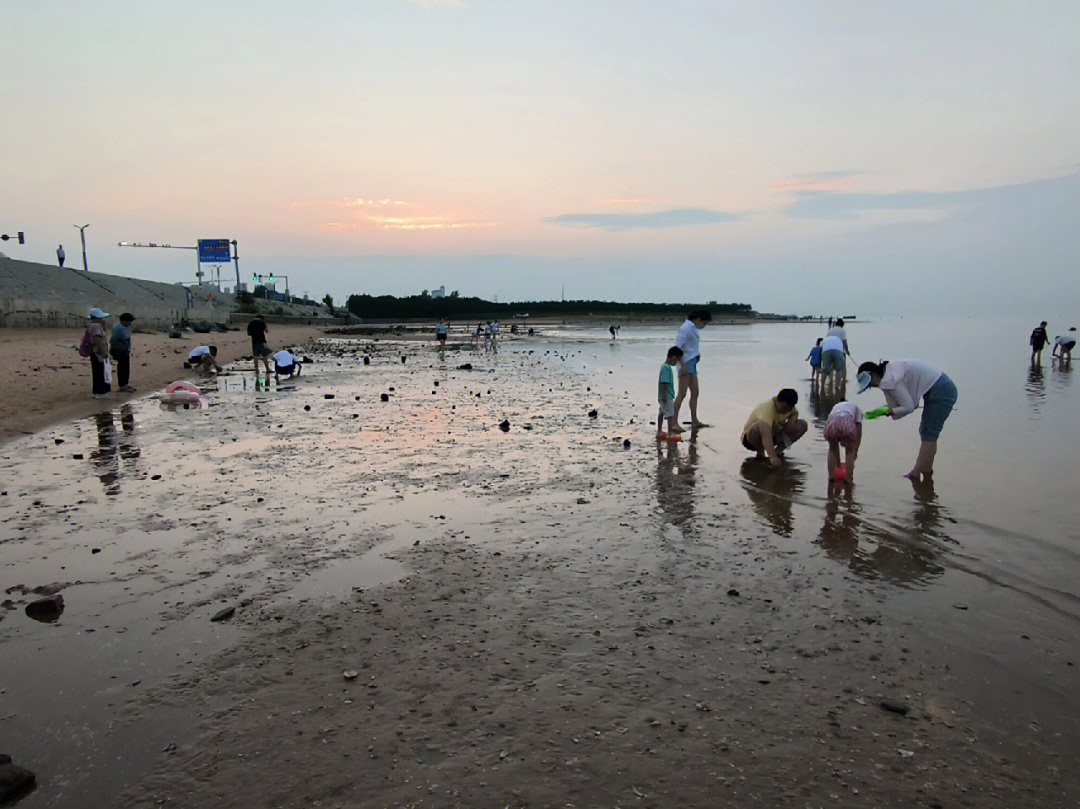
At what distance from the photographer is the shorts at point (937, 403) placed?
28.2 feet

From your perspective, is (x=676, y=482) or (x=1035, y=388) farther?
(x=1035, y=388)

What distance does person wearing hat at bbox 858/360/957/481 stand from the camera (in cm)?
820

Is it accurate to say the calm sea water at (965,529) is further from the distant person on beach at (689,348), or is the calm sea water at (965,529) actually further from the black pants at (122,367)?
the black pants at (122,367)

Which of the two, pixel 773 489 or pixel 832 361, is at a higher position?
pixel 832 361

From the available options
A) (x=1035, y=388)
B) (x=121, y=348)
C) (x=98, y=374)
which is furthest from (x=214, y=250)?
(x=1035, y=388)

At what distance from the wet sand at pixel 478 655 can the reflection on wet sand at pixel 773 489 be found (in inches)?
13.9

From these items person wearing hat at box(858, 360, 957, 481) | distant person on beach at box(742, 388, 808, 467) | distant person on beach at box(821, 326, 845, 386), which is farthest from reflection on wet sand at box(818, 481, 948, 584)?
distant person on beach at box(821, 326, 845, 386)

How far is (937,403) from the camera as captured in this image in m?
8.62

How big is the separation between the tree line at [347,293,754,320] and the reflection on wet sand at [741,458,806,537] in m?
105

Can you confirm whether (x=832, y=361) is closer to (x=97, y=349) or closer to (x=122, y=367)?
(x=97, y=349)

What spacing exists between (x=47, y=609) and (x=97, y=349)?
12.8 m

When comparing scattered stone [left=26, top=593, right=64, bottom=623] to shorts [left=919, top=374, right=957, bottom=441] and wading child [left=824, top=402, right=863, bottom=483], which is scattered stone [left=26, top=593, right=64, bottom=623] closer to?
wading child [left=824, top=402, right=863, bottom=483]

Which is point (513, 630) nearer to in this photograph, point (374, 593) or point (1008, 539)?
point (374, 593)

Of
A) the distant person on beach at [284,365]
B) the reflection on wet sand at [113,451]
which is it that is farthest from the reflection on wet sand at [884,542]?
the distant person on beach at [284,365]
